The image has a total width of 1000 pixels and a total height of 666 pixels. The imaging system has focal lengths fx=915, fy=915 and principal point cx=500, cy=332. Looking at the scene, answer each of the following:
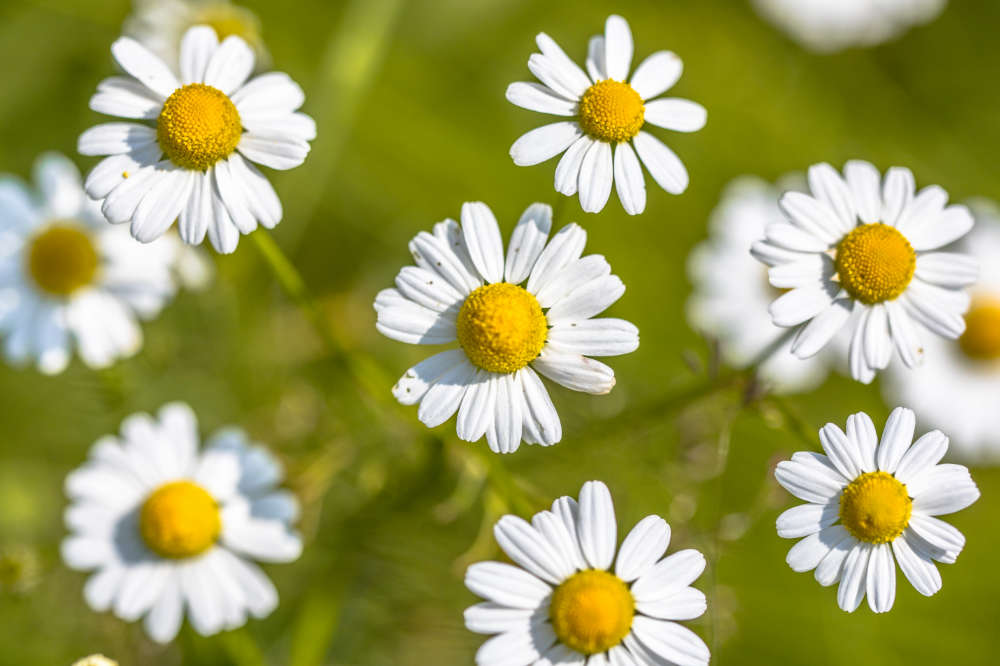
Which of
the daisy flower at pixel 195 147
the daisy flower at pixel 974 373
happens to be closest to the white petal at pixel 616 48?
the daisy flower at pixel 195 147

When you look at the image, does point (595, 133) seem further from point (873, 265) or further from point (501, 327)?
point (873, 265)

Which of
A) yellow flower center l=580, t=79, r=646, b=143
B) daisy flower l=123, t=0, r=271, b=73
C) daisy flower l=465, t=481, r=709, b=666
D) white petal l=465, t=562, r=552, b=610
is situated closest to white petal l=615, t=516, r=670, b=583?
daisy flower l=465, t=481, r=709, b=666

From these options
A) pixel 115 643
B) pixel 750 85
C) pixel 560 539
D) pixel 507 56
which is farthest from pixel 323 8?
pixel 560 539

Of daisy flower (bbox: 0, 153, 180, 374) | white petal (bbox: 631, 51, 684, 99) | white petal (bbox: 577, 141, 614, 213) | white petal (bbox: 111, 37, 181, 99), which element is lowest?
daisy flower (bbox: 0, 153, 180, 374)

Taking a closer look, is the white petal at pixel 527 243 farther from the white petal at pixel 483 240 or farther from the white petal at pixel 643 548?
the white petal at pixel 643 548

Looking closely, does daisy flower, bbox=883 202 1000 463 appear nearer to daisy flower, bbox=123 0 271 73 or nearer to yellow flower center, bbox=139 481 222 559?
yellow flower center, bbox=139 481 222 559

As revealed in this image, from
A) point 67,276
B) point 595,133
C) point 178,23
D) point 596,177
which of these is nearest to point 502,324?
point 596,177

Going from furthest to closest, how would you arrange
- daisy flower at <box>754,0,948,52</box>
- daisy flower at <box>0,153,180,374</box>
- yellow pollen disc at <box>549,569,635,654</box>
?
1. daisy flower at <box>754,0,948,52</box>
2. daisy flower at <box>0,153,180,374</box>
3. yellow pollen disc at <box>549,569,635,654</box>
